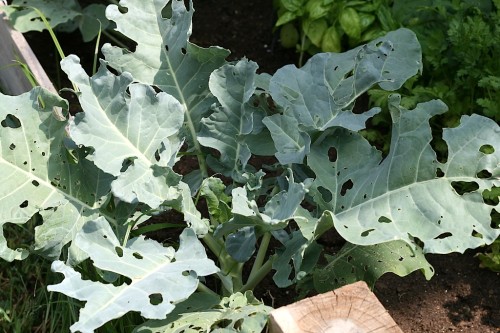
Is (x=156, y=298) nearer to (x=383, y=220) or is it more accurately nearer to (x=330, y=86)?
(x=383, y=220)

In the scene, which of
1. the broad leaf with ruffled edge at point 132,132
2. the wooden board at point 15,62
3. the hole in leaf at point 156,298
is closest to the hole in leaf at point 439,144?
the broad leaf with ruffled edge at point 132,132

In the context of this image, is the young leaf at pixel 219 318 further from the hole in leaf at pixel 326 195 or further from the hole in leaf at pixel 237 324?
the hole in leaf at pixel 326 195

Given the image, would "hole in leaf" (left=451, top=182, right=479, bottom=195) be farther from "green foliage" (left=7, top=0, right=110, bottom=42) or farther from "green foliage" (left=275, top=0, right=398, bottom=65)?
"green foliage" (left=7, top=0, right=110, bottom=42)

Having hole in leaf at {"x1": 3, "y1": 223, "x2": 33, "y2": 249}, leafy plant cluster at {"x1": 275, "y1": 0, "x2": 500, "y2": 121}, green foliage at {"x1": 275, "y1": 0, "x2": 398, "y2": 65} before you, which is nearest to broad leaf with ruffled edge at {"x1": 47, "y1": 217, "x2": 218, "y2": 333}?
hole in leaf at {"x1": 3, "y1": 223, "x2": 33, "y2": 249}

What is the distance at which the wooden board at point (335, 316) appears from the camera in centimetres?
204

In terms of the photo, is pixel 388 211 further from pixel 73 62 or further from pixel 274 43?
pixel 274 43

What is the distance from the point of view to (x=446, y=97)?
10.4 feet

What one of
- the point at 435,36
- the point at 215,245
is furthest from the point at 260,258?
the point at 435,36

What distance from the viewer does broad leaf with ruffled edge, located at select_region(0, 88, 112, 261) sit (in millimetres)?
2520

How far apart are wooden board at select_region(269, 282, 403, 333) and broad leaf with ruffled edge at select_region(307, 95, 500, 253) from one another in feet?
0.84

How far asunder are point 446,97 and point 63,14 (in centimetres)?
188

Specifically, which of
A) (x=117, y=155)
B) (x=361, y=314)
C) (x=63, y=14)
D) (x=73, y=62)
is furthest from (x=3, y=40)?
(x=361, y=314)

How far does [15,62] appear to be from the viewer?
11.3 ft

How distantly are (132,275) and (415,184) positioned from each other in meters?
0.94
